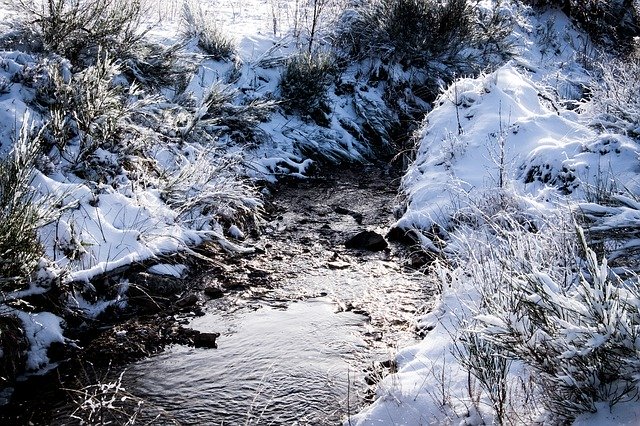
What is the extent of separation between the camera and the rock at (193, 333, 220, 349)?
425 cm

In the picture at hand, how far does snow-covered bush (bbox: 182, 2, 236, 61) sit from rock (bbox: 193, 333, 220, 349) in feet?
20.0

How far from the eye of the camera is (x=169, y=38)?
9.46 meters

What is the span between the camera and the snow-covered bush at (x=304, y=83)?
31.1ft

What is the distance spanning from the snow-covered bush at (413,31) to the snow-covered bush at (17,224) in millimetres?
7499

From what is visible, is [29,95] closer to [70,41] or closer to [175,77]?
[70,41]

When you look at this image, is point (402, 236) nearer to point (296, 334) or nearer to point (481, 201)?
point (481, 201)

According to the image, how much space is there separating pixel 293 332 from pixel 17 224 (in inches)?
81.3

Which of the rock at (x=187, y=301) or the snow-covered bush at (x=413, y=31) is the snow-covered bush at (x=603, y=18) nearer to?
the snow-covered bush at (x=413, y=31)

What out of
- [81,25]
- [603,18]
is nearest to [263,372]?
[81,25]

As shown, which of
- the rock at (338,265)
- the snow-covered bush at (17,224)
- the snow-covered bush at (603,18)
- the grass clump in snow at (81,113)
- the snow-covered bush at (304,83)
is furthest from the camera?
the snow-covered bush at (603,18)

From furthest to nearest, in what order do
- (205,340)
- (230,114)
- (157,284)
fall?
(230,114) < (157,284) < (205,340)

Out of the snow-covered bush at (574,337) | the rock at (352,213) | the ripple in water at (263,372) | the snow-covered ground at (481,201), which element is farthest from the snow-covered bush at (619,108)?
the snow-covered bush at (574,337)

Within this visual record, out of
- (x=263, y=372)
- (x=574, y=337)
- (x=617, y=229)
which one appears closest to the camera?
(x=574, y=337)

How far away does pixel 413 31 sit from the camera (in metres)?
10.5
